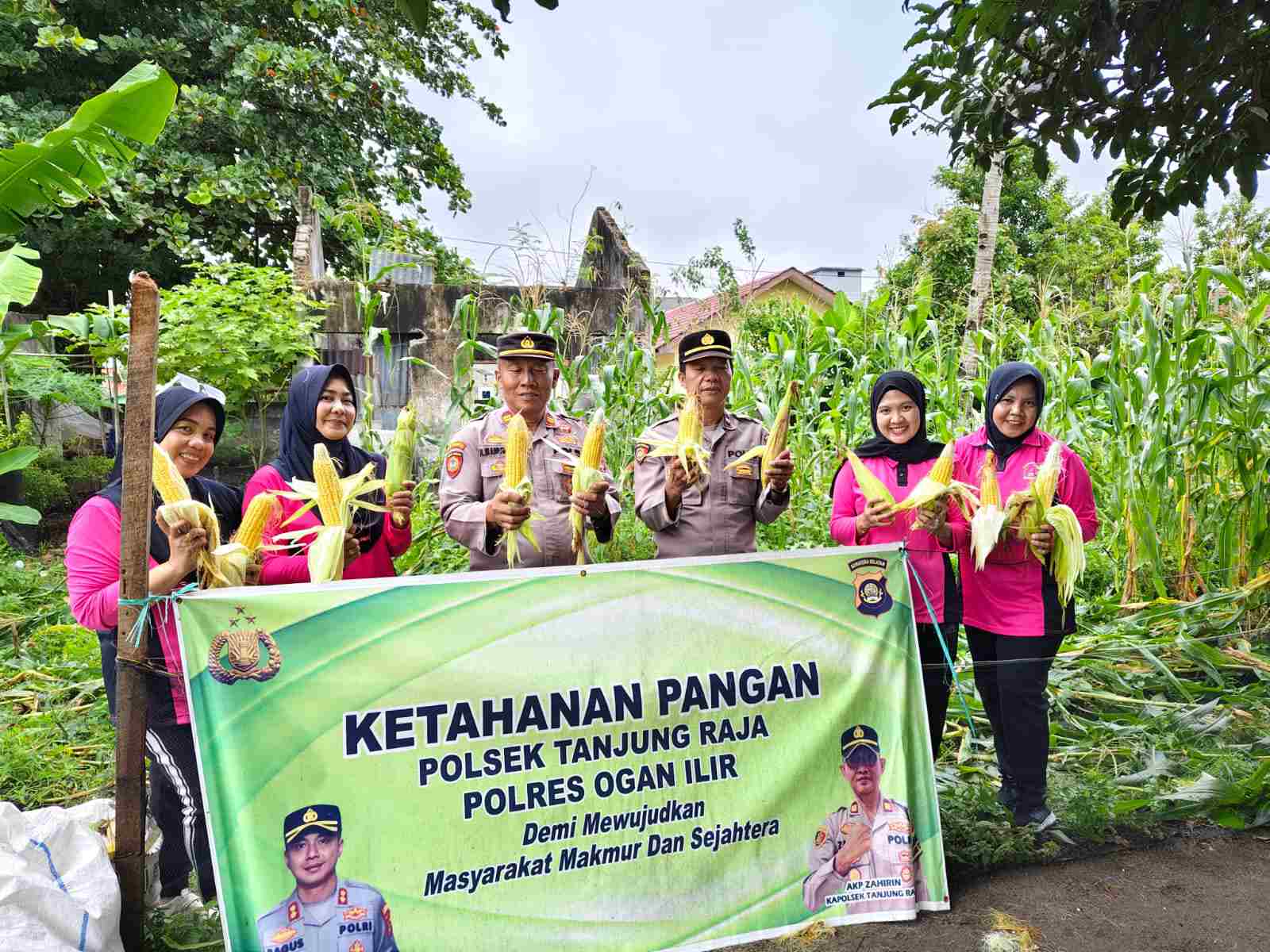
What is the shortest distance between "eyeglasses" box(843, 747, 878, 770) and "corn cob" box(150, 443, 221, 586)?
2033 millimetres

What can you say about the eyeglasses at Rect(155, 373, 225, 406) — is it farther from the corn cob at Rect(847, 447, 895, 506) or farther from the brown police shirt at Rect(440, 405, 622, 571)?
the corn cob at Rect(847, 447, 895, 506)

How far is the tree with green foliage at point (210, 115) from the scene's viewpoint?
33.6ft

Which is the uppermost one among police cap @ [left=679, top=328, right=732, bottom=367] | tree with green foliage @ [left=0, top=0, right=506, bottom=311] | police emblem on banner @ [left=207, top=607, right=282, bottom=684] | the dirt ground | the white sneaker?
tree with green foliage @ [left=0, top=0, right=506, bottom=311]

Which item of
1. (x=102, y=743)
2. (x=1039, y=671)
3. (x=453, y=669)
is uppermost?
(x=453, y=669)

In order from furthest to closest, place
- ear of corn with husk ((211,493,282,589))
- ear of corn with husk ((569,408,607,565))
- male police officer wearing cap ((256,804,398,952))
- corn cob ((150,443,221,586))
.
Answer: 1. ear of corn with husk ((569,408,607,565))
2. ear of corn with husk ((211,493,282,589))
3. corn cob ((150,443,221,586))
4. male police officer wearing cap ((256,804,398,952))

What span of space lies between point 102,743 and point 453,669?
284 centimetres

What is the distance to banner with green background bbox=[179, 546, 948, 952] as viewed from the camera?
220 cm

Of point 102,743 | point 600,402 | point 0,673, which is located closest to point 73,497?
point 0,673

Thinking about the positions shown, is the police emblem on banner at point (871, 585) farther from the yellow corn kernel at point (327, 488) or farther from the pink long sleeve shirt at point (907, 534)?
the yellow corn kernel at point (327, 488)

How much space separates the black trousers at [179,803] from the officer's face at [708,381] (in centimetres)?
218

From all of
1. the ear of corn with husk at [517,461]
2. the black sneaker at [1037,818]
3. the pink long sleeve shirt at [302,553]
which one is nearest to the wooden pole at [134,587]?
the pink long sleeve shirt at [302,553]

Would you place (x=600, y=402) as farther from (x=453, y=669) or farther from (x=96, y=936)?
(x=96, y=936)

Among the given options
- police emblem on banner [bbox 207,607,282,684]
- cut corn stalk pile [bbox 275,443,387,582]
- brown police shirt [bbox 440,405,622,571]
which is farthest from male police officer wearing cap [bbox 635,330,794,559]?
police emblem on banner [bbox 207,607,282,684]

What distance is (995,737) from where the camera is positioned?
10.5 feet
